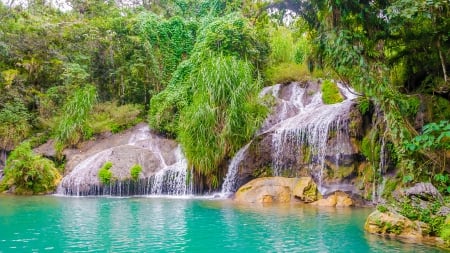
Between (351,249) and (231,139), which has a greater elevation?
(231,139)

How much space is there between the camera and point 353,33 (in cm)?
1039

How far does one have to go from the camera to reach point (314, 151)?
1555 centimetres

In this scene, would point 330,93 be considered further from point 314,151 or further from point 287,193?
A: point 287,193

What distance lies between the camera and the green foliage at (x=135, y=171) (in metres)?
17.3

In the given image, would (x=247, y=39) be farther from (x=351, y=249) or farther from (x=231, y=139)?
(x=351, y=249)

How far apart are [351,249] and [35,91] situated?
68.8ft

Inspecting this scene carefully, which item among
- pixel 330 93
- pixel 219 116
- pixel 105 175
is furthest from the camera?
pixel 330 93

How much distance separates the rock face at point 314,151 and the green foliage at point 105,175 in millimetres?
4974

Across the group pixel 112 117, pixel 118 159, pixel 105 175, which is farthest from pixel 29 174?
pixel 112 117

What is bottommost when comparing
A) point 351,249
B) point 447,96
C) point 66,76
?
point 351,249

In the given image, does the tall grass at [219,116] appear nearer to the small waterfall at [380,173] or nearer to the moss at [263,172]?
the moss at [263,172]

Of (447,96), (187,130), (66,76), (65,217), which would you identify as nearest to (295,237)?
(65,217)

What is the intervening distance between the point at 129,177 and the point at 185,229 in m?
8.26

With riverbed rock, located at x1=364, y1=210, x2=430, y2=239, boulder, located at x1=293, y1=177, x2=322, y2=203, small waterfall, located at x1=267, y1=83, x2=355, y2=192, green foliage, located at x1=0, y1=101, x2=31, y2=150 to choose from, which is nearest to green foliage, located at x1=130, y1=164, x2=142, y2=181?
small waterfall, located at x1=267, y1=83, x2=355, y2=192
